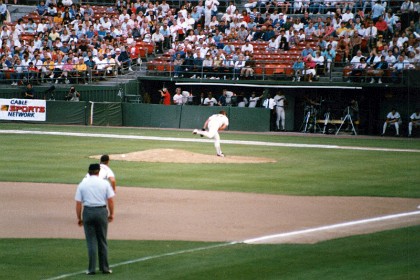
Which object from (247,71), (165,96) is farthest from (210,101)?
(165,96)

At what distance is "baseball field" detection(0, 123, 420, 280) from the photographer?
13.8 metres

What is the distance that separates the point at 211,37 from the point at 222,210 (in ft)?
93.7

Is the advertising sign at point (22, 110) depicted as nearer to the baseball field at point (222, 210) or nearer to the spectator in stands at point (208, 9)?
the baseball field at point (222, 210)

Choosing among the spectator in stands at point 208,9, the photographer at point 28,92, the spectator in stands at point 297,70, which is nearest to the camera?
the spectator in stands at point 297,70

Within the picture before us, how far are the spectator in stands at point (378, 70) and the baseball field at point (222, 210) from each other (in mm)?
4966

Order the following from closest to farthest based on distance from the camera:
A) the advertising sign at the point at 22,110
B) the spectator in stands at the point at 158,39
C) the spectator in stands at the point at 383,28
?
the spectator in stands at the point at 383,28 → the advertising sign at the point at 22,110 → the spectator in stands at the point at 158,39

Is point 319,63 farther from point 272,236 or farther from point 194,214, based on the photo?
point 272,236

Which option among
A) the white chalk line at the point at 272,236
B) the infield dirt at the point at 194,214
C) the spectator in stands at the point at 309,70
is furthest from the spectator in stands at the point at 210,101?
the white chalk line at the point at 272,236

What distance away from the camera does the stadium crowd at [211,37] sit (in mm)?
43062

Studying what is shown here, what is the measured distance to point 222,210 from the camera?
19859 millimetres

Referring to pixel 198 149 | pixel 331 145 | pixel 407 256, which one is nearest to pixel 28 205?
pixel 407 256

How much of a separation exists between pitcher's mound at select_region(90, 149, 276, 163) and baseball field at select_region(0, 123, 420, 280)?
47 millimetres

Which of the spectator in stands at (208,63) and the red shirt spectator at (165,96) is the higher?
the spectator in stands at (208,63)

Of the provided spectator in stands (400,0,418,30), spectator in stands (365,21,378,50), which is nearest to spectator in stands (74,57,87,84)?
spectator in stands (365,21,378,50)
